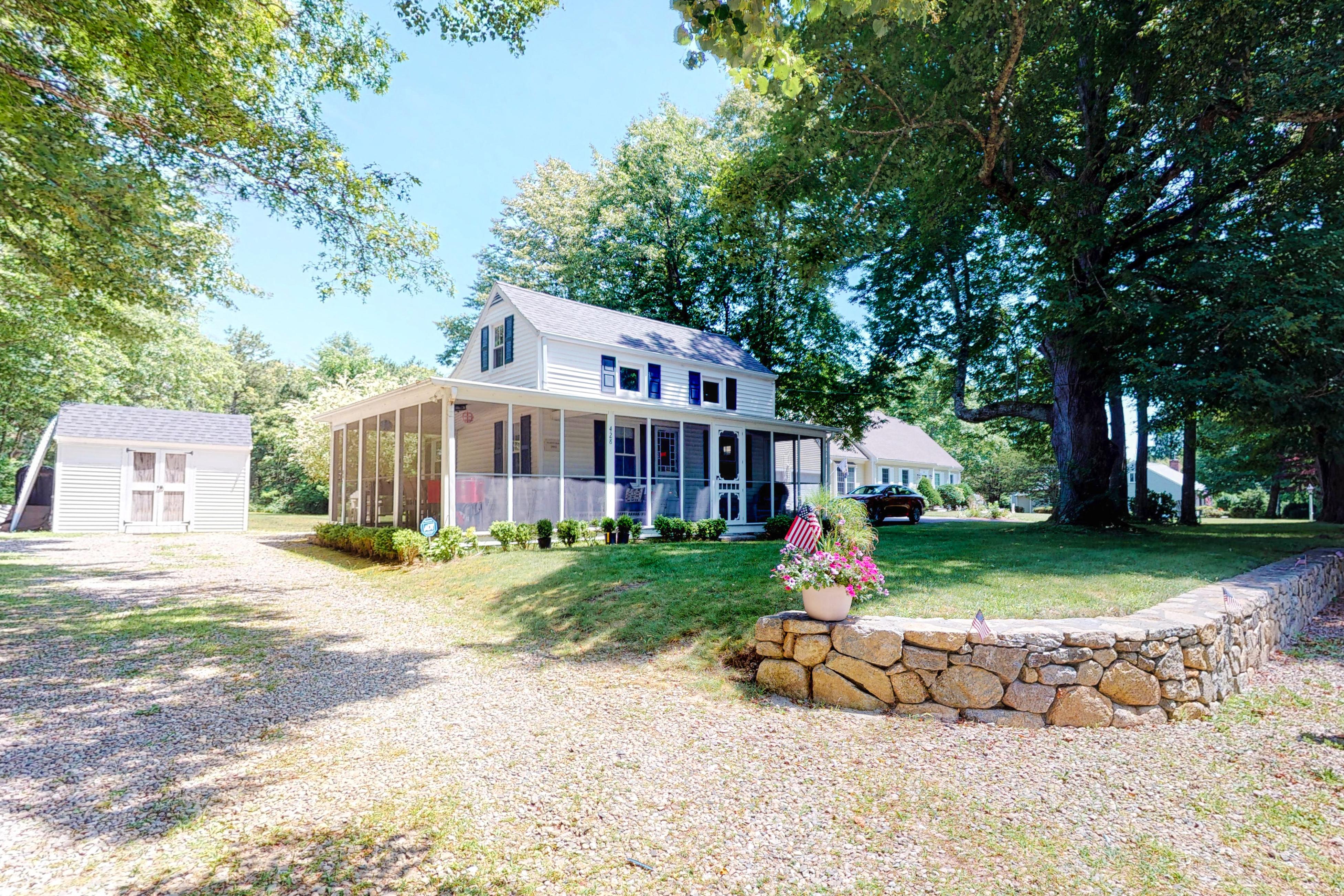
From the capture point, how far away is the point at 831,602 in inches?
208

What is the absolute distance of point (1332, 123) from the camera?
11.3 metres

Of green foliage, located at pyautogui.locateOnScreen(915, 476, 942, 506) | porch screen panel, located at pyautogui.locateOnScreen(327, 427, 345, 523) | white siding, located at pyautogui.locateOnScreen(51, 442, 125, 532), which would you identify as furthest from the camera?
green foliage, located at pyautogui.locateOnScreen(915, 476, 942, 506)

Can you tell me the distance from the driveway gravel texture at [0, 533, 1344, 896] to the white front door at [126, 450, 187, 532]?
1746cm

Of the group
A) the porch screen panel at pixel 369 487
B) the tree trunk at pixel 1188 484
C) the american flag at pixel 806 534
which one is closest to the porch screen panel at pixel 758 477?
the porch screen panel at pixel 369 487

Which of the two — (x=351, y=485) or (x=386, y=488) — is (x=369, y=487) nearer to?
(x=386, y=488)

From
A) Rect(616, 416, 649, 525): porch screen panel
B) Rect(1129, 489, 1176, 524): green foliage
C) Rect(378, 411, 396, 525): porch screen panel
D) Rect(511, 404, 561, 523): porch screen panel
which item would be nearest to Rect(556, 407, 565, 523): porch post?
Rect(511, 404, 561, 523): porch screen panel

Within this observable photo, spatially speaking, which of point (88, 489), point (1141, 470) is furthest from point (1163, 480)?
point (88, 489)

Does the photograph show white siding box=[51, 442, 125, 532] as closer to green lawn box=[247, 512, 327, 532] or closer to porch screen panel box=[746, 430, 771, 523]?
green lawn box=[247, 512, 327, 532]

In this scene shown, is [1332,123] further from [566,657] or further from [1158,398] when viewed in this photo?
[566,657]

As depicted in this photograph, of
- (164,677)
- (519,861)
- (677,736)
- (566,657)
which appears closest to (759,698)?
(677,736)

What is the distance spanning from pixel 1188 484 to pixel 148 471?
33.9m

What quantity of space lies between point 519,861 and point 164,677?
466 centimetres

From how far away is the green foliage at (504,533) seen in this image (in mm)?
12391

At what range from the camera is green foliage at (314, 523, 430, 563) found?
11.7 m
